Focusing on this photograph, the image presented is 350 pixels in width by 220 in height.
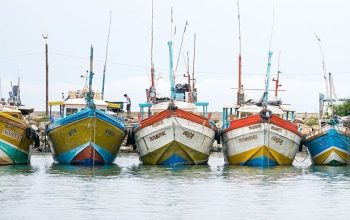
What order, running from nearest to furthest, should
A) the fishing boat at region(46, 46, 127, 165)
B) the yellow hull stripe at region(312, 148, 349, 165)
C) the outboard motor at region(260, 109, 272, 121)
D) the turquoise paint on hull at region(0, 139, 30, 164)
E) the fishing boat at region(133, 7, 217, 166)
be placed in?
the fishing boat at region(46, 46, 127, 165)
the fishing boat at region(133, 7, 217, 166)
the turquoise paint on hull at region(0, 139, 30, 164)
the outboard motor at region(260, 109, 272, 121)
the yellow hull stripe at region(312, 148, 349, 165)

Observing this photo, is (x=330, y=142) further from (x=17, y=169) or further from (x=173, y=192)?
(x=173, y=192)

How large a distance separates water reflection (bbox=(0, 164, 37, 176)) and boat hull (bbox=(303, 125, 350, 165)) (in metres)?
11.5

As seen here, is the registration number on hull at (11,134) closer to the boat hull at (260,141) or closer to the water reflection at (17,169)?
the water reflection at (17,169)

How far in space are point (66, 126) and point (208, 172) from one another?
19.2 feet

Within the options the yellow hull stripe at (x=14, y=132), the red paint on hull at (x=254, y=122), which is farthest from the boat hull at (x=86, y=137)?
the red paint on hull at (x=254, y=122)

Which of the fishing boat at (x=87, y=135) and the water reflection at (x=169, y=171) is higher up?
the fishing boat at (x=87, y=135)

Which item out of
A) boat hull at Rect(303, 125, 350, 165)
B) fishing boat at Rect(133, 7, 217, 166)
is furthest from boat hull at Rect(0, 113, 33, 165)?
boat hull at Rect(303, 125, 350, 165)

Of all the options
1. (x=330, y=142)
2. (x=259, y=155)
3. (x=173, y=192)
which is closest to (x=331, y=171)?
(x=330, y=142)

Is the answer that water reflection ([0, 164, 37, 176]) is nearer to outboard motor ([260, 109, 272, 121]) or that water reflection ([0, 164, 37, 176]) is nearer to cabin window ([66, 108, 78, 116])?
cabin window ([66, 108, 78, 116])

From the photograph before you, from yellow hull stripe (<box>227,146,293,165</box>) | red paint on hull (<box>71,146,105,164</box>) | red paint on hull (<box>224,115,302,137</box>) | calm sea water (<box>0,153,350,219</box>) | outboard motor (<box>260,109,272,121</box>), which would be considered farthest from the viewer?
yellow hull stripe (<box>227,146,293,165</box>)

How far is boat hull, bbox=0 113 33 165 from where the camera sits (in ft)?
130

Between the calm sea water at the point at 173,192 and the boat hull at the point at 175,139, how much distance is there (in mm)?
634

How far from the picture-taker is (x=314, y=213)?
2583cm

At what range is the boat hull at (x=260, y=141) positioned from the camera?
40375 millimetres
